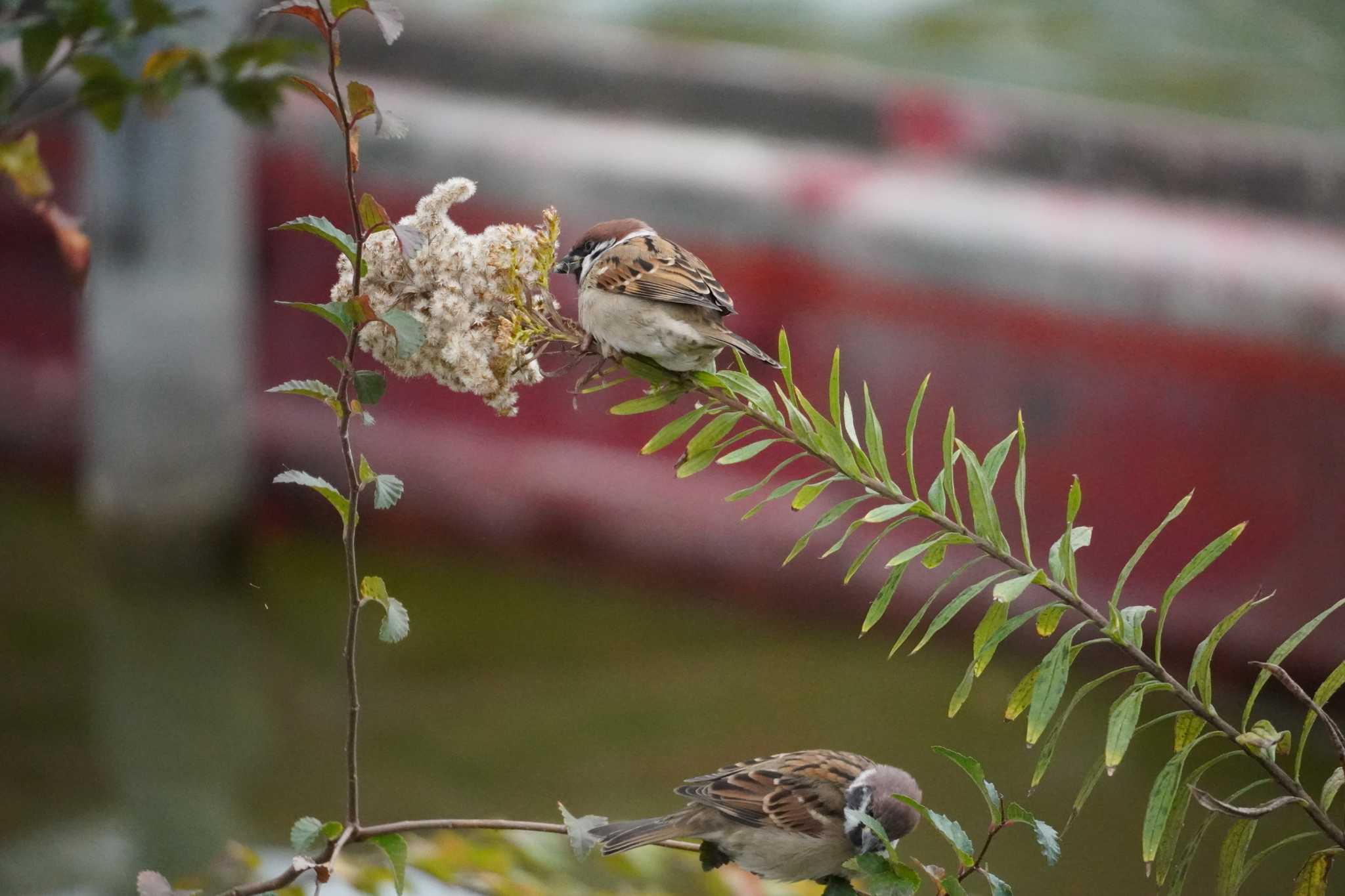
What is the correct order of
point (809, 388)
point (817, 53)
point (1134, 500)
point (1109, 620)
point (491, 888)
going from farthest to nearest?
point (817, 53) → point (809, 388) → point (1134, 500) → point (491, 888) → point (1109, 620)

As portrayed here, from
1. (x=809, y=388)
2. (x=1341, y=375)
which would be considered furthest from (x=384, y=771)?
(x=1341, y=375)

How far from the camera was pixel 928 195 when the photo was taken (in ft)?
6.27

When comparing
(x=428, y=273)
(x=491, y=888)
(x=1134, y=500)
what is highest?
(x=428, y=273)

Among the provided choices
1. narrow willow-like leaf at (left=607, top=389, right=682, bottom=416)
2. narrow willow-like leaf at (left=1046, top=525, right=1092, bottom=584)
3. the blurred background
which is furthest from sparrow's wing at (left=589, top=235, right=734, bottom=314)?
the blurred background

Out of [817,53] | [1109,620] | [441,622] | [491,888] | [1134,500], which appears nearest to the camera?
[1109,620]

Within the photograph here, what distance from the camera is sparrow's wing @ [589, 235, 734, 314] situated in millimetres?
655

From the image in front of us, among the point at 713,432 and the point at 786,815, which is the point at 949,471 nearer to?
the point at 713,432

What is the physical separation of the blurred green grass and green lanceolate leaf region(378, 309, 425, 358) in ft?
3.77

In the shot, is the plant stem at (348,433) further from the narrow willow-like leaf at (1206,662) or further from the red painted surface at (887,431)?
the red painted surface at (887,431)

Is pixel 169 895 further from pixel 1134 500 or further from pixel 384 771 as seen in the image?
pixel 1134 500

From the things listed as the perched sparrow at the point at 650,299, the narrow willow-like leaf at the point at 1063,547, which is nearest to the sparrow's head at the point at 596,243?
the perched sparrow at the point at 650,299

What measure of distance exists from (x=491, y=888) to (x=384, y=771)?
1.12 m

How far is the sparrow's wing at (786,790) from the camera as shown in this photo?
24.7 inches

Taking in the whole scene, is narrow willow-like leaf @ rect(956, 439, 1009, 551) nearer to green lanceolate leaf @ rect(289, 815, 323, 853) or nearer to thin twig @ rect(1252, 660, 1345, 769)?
thin twig @ rect(1252, 660, 1345, 769)
